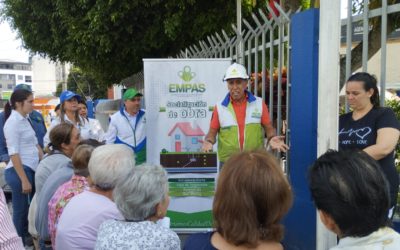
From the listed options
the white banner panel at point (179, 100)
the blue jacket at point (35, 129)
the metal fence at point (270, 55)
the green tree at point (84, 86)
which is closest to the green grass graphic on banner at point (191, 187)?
the white banner panel at point (179, 100)

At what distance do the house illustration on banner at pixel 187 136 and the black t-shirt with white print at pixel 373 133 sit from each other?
2361 millimetres

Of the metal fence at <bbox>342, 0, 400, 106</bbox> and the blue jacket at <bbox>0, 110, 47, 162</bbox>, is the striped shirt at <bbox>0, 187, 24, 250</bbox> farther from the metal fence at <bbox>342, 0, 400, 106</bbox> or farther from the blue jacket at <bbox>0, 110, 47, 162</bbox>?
the blue jacket at <bbox>0, 110, 47, 162</bbox>

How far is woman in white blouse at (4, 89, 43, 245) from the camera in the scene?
4570mm

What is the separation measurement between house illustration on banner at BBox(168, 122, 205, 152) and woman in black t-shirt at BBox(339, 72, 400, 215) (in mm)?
2365

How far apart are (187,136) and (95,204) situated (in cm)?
254

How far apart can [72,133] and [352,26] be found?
2.26m

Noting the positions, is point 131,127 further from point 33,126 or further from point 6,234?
point 6,234

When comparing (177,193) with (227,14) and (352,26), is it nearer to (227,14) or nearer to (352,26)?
(352,26)

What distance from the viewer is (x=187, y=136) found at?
16.2ft

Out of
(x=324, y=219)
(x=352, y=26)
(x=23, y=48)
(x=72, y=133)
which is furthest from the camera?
(x=23, y=48)

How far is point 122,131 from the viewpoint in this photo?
17.6 feet

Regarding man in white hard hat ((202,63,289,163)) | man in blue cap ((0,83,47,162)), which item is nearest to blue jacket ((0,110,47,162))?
man in blue cap ((0,83,47,162))

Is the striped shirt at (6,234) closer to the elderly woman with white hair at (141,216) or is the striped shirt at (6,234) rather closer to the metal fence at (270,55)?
the elderly woman with white hair at (141,216)

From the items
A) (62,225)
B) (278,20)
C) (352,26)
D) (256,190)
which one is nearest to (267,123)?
(278,20)
